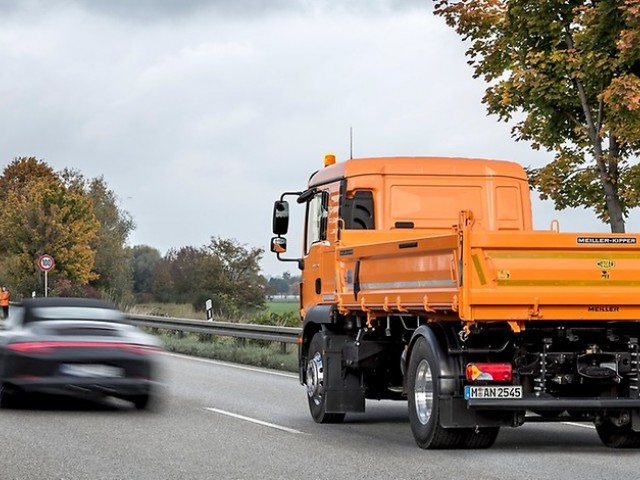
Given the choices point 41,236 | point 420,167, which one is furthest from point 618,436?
point 41,236

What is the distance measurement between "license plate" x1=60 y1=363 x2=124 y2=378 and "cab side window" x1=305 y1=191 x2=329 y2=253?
8.59 ft

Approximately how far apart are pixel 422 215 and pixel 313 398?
2270mm

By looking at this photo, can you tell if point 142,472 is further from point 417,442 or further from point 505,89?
point 505,89

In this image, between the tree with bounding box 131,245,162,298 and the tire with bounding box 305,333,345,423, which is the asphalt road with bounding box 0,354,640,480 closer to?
A: the tire with bounding box 305,333,345,423

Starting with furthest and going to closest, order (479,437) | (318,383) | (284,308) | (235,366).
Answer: (284,308) → (235,366) → (318,383) → (479,437)

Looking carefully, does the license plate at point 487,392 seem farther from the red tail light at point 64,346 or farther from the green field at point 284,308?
the green field at point 284,308

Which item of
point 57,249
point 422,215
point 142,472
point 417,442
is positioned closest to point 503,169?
point 422,215

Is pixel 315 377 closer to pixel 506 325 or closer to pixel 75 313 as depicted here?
pixel 75 313

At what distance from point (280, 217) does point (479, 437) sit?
449 cm

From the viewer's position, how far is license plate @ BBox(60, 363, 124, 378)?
14836 millimetres

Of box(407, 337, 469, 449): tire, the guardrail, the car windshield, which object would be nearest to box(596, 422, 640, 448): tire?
box(407, 337, 469, 449): tire

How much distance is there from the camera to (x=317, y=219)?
15328 mm

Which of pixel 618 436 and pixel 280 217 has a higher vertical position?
pixel 280 217

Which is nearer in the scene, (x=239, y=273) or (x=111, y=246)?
(x=239, y=273)
